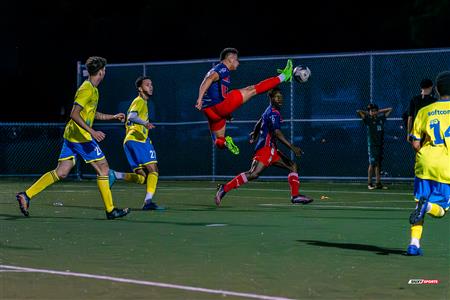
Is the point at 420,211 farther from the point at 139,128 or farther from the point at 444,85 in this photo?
the point at 139,128

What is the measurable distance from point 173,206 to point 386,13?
3092 cm

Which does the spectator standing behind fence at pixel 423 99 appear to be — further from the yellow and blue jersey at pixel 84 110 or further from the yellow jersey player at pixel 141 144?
the yellow and blue jersey at pixel 84 110

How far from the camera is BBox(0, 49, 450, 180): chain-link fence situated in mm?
31219

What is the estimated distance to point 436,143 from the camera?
12.1m

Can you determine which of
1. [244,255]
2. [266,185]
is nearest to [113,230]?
[244,255]

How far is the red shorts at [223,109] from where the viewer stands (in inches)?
733

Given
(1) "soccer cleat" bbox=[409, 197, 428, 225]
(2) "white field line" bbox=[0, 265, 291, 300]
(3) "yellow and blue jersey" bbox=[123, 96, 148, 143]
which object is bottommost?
(2) "white field line" bbox=[0, 265, 291, 300]

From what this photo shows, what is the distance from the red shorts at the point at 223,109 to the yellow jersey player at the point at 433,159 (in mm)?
6529

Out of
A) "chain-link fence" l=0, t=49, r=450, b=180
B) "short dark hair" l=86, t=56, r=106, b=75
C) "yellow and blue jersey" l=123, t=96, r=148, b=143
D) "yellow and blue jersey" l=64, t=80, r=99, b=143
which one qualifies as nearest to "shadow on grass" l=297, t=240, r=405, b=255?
"yellow and blue jersey" l=64, t=80, r=99, b=143

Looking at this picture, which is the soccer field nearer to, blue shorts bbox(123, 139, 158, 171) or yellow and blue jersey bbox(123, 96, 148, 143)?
blue shorts bbox(123, 139, 158, 171)

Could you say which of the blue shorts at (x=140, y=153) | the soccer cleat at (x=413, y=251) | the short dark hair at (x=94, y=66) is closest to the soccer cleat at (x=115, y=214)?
the short dark hair at (x=94, y=66)

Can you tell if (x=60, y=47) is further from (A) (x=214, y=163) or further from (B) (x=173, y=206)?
(B) (x=173, y=206)

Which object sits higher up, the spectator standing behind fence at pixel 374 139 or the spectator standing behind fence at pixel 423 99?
the spectator standing behind fence at pixel 423 99

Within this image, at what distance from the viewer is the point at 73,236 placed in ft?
48.1
